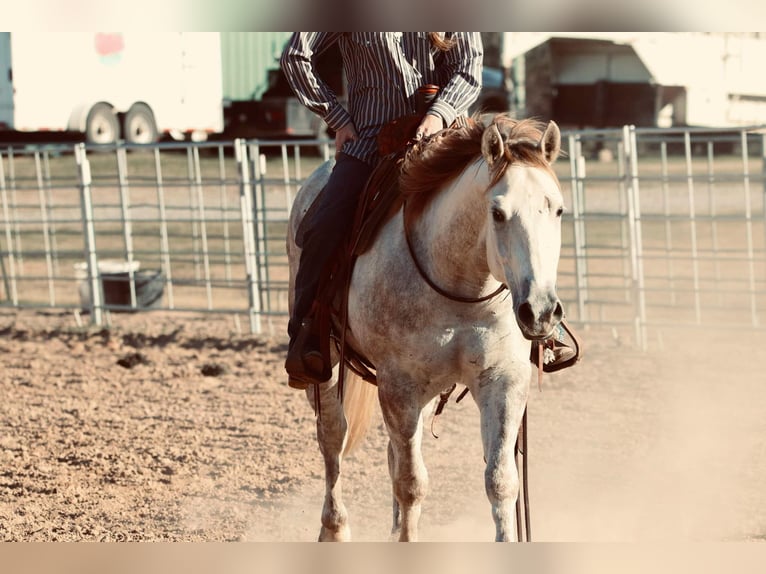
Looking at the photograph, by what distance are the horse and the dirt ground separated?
1316mm

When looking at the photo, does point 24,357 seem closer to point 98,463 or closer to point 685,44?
point 98,463

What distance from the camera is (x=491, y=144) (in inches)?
134

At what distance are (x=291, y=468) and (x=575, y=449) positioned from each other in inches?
62.2

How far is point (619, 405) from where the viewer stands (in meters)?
7.30

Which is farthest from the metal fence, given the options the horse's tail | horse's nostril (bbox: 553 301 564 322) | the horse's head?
horse's nostril (bbox: 553 301 564 322)

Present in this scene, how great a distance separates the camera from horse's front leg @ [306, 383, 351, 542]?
4.69m

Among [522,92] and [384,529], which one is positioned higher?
[522,92]

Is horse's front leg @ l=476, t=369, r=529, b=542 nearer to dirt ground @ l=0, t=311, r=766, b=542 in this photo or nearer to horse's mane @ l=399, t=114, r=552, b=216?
horse's mane @ l=399, t=114, r=552, b=216

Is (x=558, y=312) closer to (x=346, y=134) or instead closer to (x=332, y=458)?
(x=346, y=134)

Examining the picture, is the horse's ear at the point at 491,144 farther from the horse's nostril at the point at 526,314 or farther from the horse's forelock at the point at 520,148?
the horse's nostril at the point at 526,314

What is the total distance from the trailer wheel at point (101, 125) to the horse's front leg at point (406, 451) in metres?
14.8

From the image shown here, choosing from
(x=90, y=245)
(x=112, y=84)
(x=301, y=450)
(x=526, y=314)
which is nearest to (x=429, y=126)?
(x=526, y=314)

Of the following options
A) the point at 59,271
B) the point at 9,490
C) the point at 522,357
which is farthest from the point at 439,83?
the point at 59,271

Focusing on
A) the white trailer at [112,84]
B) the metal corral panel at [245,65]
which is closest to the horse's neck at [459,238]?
the white trailer at [112,84]
